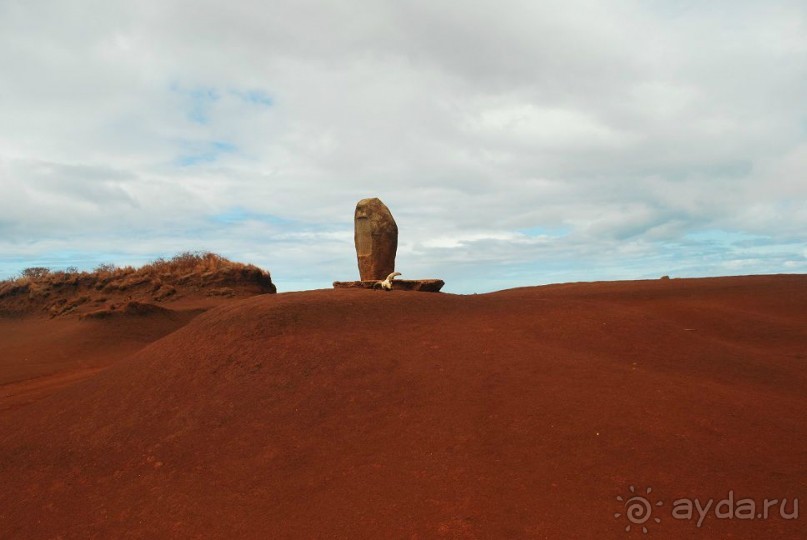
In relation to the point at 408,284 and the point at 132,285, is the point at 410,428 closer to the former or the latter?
the point at 408,284

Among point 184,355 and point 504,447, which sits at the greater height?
point 184,355

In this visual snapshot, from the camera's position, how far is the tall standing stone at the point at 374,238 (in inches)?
573

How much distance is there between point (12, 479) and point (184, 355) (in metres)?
2.74

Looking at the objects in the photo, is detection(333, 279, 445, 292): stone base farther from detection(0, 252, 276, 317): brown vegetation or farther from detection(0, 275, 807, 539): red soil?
detection(0, 252, 276, 317): brown vegetation

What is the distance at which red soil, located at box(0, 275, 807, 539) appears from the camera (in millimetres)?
4652

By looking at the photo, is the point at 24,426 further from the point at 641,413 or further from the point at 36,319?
the point at 36,319

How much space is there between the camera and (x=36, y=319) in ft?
75.4

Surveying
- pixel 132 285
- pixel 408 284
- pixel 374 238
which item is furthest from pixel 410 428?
pixel 132 285

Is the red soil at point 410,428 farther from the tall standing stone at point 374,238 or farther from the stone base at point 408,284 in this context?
the tall standing stone at point 374,238

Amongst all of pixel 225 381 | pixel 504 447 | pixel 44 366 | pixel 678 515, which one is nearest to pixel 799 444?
pixel 678 515

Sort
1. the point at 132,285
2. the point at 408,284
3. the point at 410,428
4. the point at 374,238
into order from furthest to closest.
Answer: the point at 132,285, the point at 374,238, the point at 408,284, the point at 410,428

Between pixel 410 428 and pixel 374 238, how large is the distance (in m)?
9.06

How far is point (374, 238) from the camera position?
14.5 m

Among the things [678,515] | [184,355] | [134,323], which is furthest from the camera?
[134,323]
